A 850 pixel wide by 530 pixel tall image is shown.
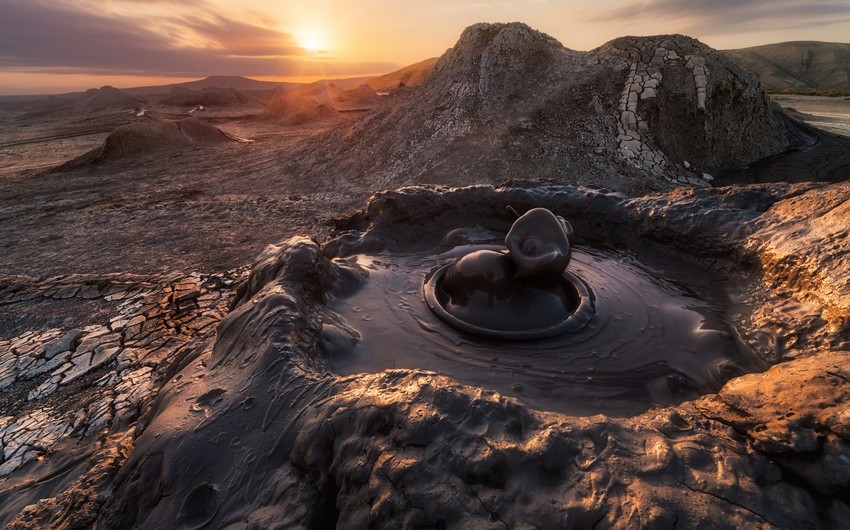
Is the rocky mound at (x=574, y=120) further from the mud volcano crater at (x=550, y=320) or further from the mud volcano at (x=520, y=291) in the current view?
the mud volcano at (x=520, y=291)

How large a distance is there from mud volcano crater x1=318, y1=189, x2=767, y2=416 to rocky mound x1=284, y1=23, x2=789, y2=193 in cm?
559

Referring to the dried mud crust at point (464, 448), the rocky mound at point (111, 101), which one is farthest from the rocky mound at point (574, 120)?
the rocky mound at point (111, 101)

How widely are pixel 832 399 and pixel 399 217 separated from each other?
371 cm

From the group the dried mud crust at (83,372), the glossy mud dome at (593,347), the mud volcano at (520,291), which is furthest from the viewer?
the mud volcano at (520,291)

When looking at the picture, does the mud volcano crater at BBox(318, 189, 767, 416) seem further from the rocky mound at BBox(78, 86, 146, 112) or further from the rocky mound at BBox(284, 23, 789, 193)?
the rocky mound at BBox(78, 86, 146, 112)

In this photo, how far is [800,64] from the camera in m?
61.8

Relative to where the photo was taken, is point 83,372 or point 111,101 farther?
point 111,101

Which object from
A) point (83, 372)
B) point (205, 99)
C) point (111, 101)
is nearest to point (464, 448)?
point (83, 372)

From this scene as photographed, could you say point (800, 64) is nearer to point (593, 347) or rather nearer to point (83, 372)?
point (593, 347)

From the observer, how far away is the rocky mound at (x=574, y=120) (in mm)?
9344

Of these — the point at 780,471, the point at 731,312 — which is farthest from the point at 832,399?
the point at 731,312

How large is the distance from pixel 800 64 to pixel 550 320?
279 ft

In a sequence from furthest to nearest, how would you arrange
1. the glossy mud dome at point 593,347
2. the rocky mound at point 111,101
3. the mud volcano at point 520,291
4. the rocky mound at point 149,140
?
the rocky mound at point 111,101, the rocky mound at point 149,140, the mud volcano at point 520,291, the glossy mud dome at point 593,347

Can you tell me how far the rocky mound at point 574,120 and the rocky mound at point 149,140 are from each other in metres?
7.31
